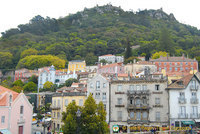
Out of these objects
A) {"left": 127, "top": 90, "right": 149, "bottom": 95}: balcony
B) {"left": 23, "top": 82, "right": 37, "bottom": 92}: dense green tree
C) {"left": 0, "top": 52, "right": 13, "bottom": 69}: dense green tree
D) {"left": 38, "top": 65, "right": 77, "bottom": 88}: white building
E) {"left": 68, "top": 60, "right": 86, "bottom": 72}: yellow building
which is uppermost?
{"left": 0, "top": 52, "right": 13, "bottom": 69}: dense green tree

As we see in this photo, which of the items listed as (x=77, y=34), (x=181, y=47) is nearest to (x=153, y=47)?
(x=181, y=47)

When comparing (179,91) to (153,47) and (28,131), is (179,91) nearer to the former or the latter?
(28,131)

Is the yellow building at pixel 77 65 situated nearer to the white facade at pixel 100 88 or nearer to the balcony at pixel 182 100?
the white facade at pixel 100 88

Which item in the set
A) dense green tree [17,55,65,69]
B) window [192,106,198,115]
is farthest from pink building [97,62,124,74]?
window [192,106,198,115]

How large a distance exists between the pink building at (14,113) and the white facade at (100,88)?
41.6 feet

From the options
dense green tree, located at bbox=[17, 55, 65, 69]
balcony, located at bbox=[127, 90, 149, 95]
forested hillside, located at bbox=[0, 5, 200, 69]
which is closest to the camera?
balcony, located at bbox=[127, 90, 149, 95]

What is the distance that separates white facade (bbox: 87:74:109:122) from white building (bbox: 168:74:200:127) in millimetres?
11695

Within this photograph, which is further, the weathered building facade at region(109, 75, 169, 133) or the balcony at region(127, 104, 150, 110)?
the balcony at region(127, 104, 150, 110)

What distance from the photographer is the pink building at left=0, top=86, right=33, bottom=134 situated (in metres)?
38.4

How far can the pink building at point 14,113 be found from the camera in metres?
38.4

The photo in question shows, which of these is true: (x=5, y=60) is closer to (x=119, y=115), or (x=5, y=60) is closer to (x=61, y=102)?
(x=61, y=102)

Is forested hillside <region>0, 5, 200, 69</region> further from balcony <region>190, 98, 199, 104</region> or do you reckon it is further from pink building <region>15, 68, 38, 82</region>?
balcony <region>190, 98, 199, 104</region>

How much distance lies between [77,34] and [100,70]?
9724 centimetres

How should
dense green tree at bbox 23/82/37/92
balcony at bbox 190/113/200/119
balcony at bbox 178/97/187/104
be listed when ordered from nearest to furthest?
1. balcony at bbox 190/113/200/119
2. balcony at bbox 178/97/187/104
3. dense green tree at bbox 23/82/37/92
